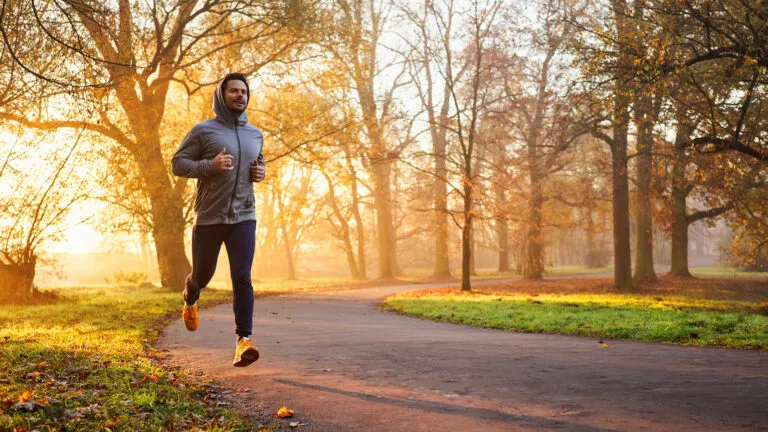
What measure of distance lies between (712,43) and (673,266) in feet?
69.2

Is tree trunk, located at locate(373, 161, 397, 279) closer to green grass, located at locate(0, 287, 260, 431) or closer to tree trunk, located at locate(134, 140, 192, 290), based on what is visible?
tree trunk, located at locate(134, 140, 192, 290)

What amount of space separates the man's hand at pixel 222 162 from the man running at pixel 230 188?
0.11ft

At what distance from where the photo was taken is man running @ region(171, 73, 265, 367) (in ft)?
17.5

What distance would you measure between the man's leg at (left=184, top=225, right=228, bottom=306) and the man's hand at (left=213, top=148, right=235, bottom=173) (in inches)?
21.9

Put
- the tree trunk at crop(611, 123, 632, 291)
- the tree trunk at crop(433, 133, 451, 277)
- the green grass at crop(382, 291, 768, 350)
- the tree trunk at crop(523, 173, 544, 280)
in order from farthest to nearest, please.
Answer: the tree trunk at crop(523, 173, 544, 280) → the tree trunk at crop(611, 123, 632, 291) → the tree trunk at crop(433, 133, 451, 277) → the green grass at crop(382, 291, 768, 350)

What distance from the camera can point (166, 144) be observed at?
1945cm

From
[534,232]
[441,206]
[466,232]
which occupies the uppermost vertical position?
[441,206]

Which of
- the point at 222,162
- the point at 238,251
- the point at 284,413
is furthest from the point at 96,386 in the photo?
the point at 222,162

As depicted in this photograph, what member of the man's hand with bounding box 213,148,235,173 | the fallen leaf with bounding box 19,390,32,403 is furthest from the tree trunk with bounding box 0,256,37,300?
the fallen leaf with bounding box 19,390,32,403

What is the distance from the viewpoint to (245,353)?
5262 mm

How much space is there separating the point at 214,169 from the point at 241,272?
934mm

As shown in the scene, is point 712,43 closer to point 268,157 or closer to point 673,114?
point 673,114

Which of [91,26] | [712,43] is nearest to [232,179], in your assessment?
[91,26]

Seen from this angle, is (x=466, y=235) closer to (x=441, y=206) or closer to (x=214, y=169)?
(x=441, y=206)
